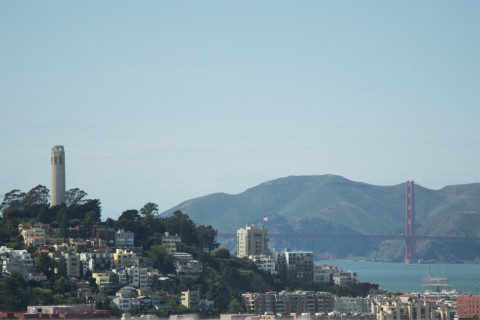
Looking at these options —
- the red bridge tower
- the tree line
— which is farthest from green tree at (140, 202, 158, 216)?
the red bridge tower

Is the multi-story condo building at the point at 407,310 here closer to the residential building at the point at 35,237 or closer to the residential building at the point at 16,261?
the residential building at the point at 16,261

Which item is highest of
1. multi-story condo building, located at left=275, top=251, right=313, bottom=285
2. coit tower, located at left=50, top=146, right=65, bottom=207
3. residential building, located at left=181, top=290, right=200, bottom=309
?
coit tower, located at left=50, top=146, right=65, bottom=207

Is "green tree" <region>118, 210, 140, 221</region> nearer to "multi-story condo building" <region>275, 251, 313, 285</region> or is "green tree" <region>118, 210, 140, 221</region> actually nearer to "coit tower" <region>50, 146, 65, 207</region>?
"coit tower" <region>50, 146, 65, 207</region>

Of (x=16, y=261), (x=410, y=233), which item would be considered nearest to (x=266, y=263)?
(x=16, y=261)

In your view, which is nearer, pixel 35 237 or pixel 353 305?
pixel 353 305

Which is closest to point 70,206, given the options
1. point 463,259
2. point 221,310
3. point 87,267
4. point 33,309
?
point 87,267

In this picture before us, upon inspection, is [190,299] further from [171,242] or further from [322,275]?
[322,275]
